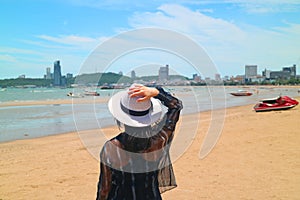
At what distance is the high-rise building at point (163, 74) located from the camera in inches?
96.3

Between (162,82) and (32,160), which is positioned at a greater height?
(162,82)

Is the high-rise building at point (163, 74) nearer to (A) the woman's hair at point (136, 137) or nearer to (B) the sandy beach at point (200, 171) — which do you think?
(A) the woman's hair at point (136, 137)

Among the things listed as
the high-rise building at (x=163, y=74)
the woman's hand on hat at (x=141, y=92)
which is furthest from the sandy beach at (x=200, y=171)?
the woman's hand on hat at (x=141, y=92)

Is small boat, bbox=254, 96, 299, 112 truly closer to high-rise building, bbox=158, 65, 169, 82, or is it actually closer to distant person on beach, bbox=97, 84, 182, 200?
high-rise building, bbox=158, 65, 169, 82

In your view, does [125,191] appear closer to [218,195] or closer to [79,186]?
[218,195]

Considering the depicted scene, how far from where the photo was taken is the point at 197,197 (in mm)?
5902

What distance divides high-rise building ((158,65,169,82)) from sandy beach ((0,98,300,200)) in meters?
1.88

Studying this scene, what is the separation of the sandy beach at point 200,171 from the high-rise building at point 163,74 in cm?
188

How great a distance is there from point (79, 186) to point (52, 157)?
3435 mm

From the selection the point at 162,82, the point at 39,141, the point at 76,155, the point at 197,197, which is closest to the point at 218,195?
A: the point at 197,197

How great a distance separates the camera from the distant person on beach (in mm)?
2004

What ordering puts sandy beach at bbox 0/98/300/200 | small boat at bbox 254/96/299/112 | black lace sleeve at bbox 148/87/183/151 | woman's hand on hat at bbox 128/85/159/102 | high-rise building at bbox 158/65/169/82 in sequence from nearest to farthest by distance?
woman's hand on hat at bbox 128/85/159/102 → black lace sleeve at bbox 148/87/183/151 → high-rise building at bbox 158/65/169/82 → sandy beach at bbox 0/98/300/200 → small boat at bbox 254/96/299/112

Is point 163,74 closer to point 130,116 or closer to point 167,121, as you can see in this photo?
point 167,121

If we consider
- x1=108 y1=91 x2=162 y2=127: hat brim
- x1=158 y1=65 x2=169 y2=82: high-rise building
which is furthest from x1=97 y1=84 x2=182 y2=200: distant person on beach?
x1=158 y1=65 x2=169 y2=82: high-rise building
